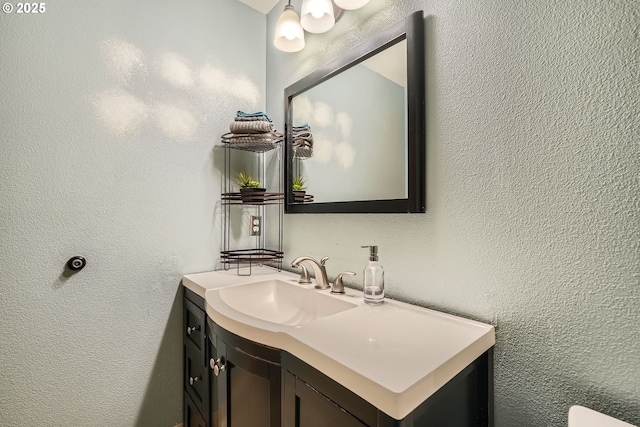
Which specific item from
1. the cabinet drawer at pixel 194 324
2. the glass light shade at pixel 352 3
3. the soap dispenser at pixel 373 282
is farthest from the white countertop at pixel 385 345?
the glass light shade at pixel 352 3

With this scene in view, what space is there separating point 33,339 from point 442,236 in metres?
1.55

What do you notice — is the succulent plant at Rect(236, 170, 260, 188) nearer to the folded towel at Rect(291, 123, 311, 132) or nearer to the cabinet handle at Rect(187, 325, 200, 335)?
the folded towel at Rect(291, 123, 311, 132)

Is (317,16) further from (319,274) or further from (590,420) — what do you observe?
(590,420)

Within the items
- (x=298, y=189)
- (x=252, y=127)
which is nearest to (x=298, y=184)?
(x=298, y=189)

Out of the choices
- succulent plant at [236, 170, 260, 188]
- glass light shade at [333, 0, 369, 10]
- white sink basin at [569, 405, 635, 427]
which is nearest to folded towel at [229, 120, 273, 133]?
succulent plant at [236, 170, 260, 188]

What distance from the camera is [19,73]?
1071 millimetres

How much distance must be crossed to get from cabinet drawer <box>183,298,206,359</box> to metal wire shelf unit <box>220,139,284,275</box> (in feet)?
0.88

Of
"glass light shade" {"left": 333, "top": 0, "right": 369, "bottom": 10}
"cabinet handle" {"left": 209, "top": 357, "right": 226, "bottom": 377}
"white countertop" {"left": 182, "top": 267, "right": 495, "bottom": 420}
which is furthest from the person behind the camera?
"glass light shade" {"left": 333, "top": 0, "right": 369, "bottom": 10}

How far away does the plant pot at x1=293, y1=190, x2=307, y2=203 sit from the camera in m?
1.38

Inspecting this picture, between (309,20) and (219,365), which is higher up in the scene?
(309,20)

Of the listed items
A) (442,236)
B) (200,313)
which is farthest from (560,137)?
(200,313)

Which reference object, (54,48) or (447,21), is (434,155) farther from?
(54,48)

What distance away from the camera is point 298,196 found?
4.58ft

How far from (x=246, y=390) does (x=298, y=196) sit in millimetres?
834
